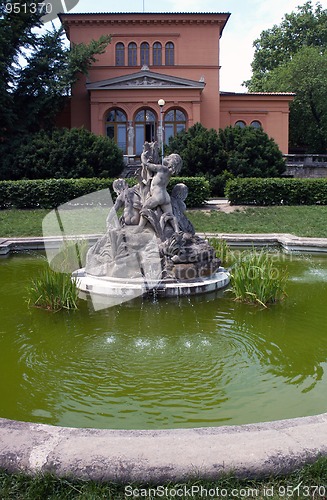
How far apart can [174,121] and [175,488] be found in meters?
35.6

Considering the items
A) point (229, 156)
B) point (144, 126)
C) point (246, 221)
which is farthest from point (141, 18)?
point (246, 221)

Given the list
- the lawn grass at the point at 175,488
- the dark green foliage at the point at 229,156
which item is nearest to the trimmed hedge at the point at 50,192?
the dark green foliage at the point at 229,156

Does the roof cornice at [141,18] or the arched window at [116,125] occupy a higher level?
the roof cornice at [141,18]

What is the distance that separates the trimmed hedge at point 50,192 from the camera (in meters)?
20.9

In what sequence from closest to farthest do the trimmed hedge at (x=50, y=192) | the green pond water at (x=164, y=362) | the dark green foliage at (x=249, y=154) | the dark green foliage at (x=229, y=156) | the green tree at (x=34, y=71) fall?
the green pond water at (x=164, y=362) < the trimmed hedge at (x=50, y=192) < the dark green foliage at (x=229, y=156) < the dark green foliage at (x=249, y=154) < the green tree at (x=34, y=71)

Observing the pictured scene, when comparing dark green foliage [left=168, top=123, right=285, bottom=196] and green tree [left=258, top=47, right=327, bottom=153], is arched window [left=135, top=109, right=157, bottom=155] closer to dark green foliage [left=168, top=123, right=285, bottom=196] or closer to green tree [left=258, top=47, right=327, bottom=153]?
dark green foliage [left=168, top=123, right=285, bottom=196]

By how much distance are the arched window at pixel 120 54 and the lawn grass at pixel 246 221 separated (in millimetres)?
21787

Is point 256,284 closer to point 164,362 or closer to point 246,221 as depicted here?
point 164,362

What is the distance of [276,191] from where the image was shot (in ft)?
71.4

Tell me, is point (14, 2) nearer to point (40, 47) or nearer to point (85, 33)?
point (40, 47)

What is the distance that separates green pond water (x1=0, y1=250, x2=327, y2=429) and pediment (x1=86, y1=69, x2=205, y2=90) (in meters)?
29.4

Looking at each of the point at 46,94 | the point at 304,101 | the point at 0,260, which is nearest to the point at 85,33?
the point at 46,94

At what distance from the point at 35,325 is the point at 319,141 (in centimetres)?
4021

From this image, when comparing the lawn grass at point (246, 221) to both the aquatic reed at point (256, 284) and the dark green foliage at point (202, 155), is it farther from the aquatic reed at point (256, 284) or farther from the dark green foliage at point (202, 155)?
the aquatic reed at point (256, 284)
